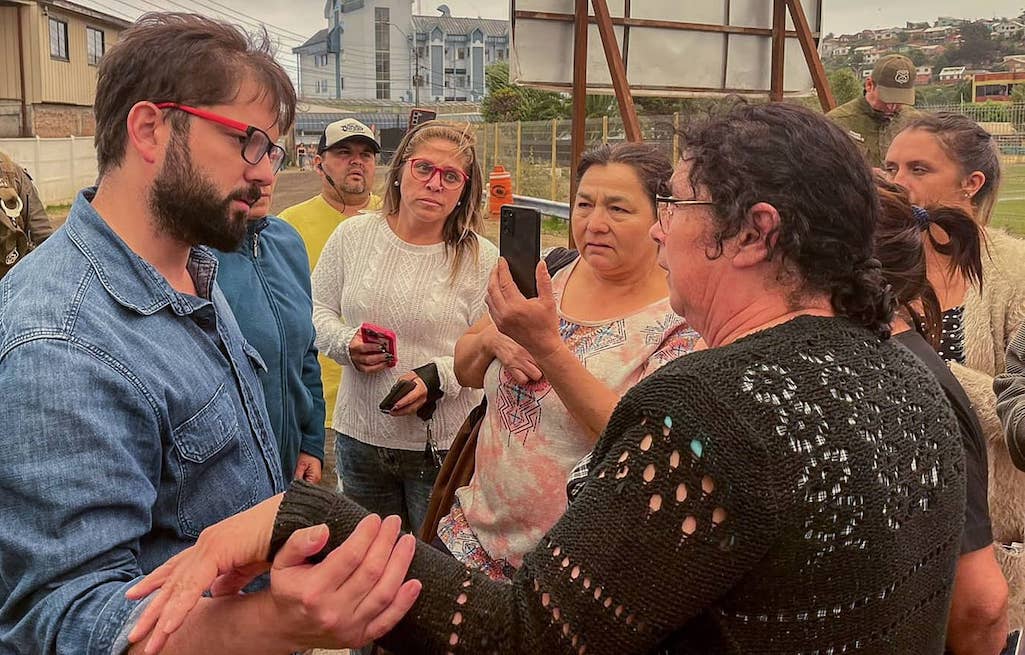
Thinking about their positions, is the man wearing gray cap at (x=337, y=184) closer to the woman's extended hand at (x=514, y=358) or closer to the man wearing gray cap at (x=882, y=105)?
the woman's extended hand at (x=514, y=358)

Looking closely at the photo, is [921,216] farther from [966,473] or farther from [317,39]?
[317,39]

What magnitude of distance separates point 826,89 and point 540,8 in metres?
2.57

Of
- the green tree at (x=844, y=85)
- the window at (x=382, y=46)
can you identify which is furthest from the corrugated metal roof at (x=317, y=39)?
the green tree at (x=844, y=85)

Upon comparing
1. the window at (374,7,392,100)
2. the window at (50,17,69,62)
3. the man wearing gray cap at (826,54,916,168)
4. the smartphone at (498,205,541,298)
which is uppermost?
the window at (374,7,392,100)

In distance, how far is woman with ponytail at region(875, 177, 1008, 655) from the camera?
1.83m

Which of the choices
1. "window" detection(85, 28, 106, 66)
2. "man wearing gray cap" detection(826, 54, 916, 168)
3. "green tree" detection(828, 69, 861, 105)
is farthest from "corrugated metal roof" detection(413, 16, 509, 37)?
"man wearing gray cap" detection(826, 54, 916, 168)

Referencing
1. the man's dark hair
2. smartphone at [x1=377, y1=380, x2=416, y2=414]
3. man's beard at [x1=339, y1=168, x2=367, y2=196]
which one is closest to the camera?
the man's dark hair

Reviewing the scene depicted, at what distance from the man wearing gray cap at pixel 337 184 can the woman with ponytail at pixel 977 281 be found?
8.64ft

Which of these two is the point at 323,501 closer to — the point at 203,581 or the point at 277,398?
the point at 203,581

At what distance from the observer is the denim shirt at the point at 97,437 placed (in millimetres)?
1401

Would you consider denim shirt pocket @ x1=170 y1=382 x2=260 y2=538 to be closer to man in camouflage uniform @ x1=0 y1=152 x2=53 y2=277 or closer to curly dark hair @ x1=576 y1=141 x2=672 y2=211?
curly dark hair @ x1=576 y1=141 x2=672 y2=211

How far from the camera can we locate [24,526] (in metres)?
1.40

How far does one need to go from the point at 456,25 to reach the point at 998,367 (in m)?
89.3

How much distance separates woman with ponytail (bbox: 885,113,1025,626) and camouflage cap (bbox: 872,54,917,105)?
2370mm
